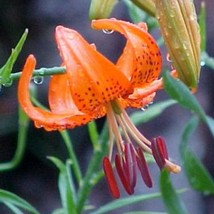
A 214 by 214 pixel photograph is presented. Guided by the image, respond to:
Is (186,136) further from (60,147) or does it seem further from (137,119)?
(60,147)

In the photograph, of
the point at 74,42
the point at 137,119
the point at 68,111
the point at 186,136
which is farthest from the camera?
the point at 137,119

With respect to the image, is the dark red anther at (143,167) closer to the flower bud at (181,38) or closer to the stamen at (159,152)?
the stamen at (159,152)

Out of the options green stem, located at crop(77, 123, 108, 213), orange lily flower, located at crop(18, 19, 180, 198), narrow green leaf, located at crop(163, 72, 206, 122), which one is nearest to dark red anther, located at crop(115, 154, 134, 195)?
orange lily flower, located at crop(18, 19, 180, 198)

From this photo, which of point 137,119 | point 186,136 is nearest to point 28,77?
point 186,136

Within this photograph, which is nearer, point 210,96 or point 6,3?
point 6,3

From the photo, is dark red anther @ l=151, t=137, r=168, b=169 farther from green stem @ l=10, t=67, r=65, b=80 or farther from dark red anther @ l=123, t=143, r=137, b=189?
green stem @ l=10, t=67, r=65, b=80

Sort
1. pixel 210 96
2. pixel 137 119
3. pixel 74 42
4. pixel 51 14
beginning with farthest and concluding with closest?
pixel 210 96 → pixel 51 14 → pixel 137 119 → pixel 74 42

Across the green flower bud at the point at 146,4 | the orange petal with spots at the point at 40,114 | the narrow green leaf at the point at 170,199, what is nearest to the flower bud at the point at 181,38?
the green flower bud at the point at 146,4
